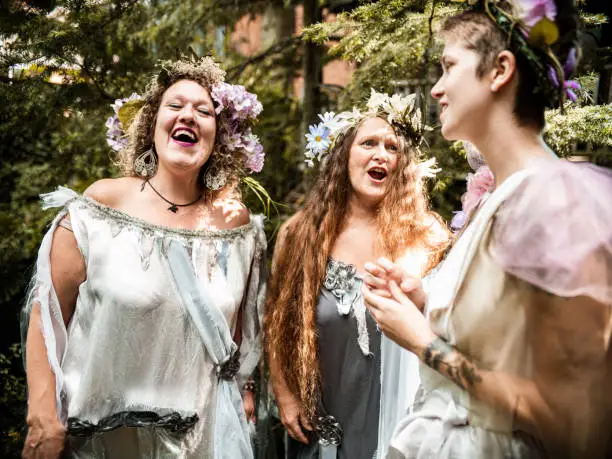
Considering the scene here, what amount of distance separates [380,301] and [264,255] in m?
1.35

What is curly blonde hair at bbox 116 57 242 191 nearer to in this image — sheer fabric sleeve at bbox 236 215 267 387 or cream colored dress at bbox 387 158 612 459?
sheer fabric sleeve at bbox 236 215 267 387

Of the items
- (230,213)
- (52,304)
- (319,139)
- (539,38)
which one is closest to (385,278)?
(539,38)

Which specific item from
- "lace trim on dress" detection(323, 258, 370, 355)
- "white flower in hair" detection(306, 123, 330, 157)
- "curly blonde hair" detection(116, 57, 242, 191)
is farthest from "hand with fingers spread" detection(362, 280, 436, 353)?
"white flower in hair" detection(306, 123, 330, 157)

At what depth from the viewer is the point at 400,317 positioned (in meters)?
1.38

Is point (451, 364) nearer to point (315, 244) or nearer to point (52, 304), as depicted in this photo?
point (315, 244)

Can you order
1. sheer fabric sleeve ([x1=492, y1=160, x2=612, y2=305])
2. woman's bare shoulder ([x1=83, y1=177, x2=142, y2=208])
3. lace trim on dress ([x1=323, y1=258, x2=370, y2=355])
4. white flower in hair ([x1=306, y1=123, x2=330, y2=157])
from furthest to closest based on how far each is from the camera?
white flower in hair ([x1=306, y1=123, x2=330, y2=157])
lace trim on dress ([x1=323, y1=258, x2=370, y2=355])
woman's bare shoulder ([x1=83, y1=177, x2=142, y2=208])
sheer fabric sleeve ([x1=492, y1=160, x2=612, y2=305])

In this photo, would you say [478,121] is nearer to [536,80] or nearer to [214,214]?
[536,80]

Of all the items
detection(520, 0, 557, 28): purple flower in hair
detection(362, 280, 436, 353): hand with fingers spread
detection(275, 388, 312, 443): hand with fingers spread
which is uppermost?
detection(520, 0, 557, 28): purple flower in hair

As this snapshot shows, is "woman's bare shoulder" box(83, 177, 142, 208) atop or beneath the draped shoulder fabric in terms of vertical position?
atop

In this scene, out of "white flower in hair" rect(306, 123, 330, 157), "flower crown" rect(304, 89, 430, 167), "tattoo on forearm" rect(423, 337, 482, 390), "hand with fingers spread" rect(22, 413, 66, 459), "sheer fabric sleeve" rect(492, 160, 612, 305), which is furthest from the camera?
"white flower in hair" rect(306, 123, 330, 157)

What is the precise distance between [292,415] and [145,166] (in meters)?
1.37

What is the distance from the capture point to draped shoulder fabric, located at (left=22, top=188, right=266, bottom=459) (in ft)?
7.33

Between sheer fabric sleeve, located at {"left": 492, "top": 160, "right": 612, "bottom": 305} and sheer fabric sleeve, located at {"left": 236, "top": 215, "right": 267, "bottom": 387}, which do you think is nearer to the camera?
sheer fabric sleeve, located at {"left": 492, "top": 160, "right": 612, "bottom": 305}

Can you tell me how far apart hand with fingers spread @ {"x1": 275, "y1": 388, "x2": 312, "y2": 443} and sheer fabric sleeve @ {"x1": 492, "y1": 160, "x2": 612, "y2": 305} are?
5.55 feet
